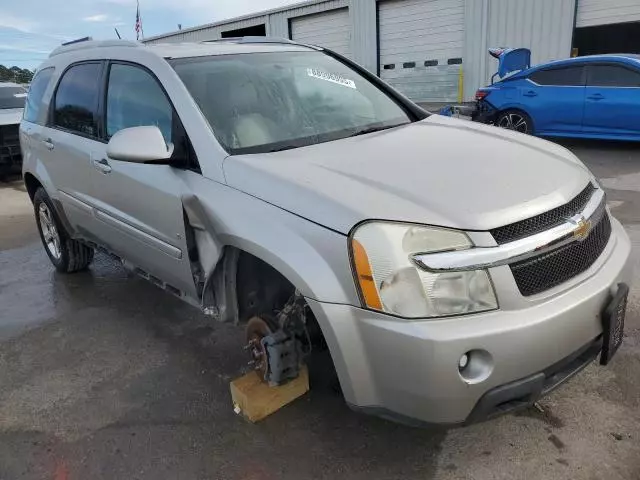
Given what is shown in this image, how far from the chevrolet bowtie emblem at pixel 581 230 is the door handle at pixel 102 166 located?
254 centimetres

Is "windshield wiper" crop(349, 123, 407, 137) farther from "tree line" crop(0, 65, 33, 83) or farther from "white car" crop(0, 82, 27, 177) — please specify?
"tree line" crop(0, 65, 33, 83)

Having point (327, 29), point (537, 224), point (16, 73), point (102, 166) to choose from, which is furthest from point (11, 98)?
point (16, 73)

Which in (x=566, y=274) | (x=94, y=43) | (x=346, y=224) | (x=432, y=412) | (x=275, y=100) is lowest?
(x=432, y=412)

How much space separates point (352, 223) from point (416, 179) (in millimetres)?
384

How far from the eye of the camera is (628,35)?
16.5 meters

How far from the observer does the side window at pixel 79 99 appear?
3.60 m

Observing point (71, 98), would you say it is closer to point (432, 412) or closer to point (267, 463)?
point (267, 463)

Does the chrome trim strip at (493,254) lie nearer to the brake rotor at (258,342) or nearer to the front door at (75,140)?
the brake rotor at (258,342)

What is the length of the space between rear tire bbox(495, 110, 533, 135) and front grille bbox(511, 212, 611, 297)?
7805mm

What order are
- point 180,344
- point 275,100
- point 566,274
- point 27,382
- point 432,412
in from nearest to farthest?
1. point 432,412
2. point 566,274
3. point 275,100
4. point 27,382
5. point 180,344

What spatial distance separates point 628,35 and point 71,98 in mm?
17465

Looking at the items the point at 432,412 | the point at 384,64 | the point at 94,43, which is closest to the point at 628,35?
the point at 384,64

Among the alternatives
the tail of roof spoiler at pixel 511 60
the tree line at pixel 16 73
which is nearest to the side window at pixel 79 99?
the tail of roof spoiler at pixel 511 60

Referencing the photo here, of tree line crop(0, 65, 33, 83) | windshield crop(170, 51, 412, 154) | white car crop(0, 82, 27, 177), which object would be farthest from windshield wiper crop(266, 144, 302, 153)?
tree line crop(0, 65, 33, 83)
